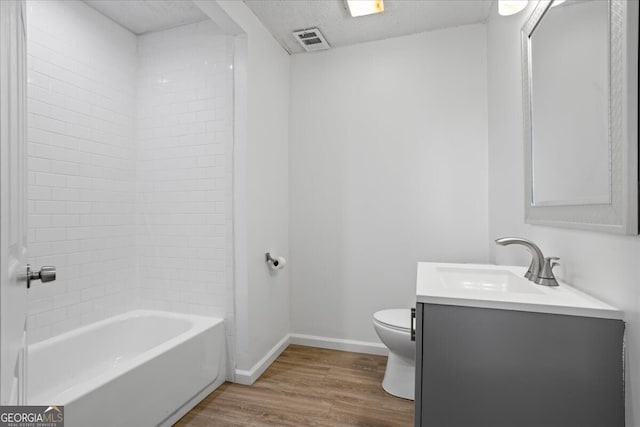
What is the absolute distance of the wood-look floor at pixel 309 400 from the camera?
180 cm

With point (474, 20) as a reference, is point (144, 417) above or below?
below

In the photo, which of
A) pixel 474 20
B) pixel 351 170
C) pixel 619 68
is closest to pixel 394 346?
pixel 351 170

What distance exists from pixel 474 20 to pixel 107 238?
2964 millimetres

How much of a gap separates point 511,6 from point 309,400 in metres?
2.40

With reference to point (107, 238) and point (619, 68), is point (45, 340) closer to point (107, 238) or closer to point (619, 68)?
point (107, 238)

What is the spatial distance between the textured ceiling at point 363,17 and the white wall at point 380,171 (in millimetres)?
101

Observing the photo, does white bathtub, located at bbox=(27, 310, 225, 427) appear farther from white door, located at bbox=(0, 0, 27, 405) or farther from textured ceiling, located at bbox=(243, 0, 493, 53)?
textured ceiling, located at bbox=(243, 0, 493, 53)

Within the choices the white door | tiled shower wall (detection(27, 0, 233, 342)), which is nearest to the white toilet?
tiled shower wall (detection(27, 0, 233, 342))

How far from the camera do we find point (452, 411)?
1.03 metres

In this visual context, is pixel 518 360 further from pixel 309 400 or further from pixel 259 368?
pixel 259 368

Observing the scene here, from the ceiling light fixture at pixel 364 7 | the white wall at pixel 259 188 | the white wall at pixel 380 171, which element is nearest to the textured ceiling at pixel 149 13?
the white wall at pixel 259 188

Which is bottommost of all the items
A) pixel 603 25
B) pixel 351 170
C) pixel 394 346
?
pixel 394 346

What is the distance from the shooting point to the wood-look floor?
70.9 inches

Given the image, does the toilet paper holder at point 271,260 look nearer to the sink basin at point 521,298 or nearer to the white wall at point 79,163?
the white wall at point 79,163
